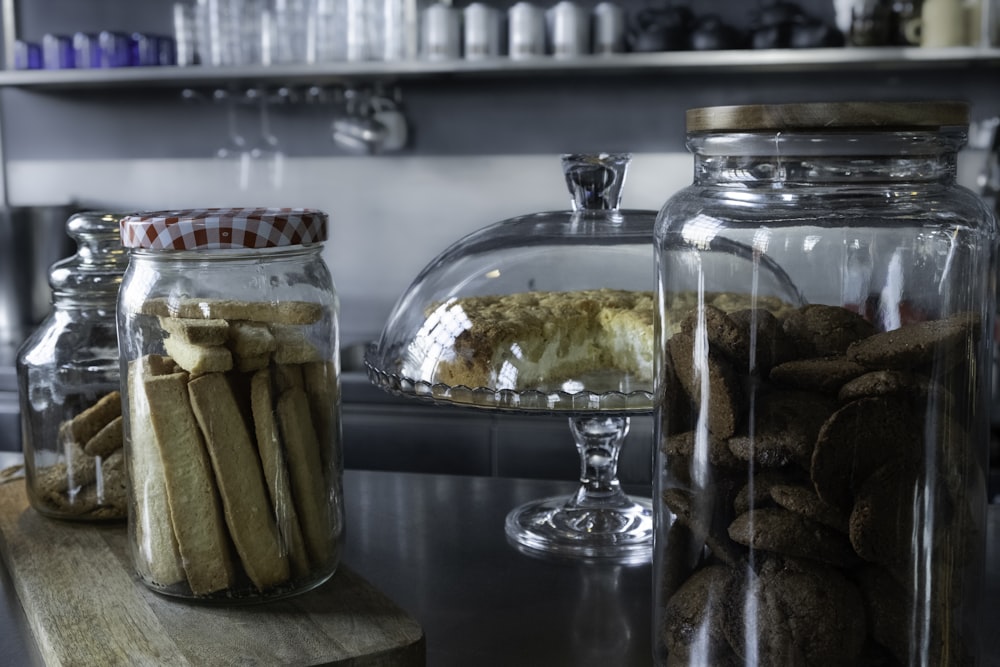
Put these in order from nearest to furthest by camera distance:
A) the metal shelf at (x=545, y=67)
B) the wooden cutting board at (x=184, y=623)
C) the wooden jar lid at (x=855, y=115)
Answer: the wooden jar lid at (x=855, y=115) → the wooden cutting board at (x=184, y=623) → the metal shelf at (x=545, y=67)

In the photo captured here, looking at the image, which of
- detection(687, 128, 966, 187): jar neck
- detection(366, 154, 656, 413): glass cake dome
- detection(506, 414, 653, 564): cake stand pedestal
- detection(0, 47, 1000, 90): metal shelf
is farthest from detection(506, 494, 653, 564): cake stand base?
detection(0, 47, 1000, 90): metal shelf

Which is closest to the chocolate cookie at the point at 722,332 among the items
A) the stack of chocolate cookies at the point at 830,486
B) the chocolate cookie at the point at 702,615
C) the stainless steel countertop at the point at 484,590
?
the stack of chocolate cookies at the point at 830,486

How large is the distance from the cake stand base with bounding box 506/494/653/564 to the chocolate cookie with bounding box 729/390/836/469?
0.28 metres

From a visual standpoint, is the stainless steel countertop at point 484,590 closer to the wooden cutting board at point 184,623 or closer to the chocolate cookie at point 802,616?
the wooden cutting board at point 184,623

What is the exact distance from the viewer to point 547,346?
843 mm

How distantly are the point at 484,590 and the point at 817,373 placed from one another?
0.32 m

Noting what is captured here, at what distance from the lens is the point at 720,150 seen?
54 cm

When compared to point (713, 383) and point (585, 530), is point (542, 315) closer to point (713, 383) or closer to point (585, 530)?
point (585, 530)

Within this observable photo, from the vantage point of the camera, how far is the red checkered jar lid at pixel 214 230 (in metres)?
0.65

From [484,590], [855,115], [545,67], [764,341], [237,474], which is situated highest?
[545,67]

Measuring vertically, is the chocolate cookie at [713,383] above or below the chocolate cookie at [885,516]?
above

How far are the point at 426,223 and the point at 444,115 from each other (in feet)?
0.92

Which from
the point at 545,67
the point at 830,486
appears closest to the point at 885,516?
the point at 830,486

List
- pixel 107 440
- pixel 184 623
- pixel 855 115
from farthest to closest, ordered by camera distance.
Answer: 1. pixel 107 440
2. pixel 184 623
3. pixel 855 115
